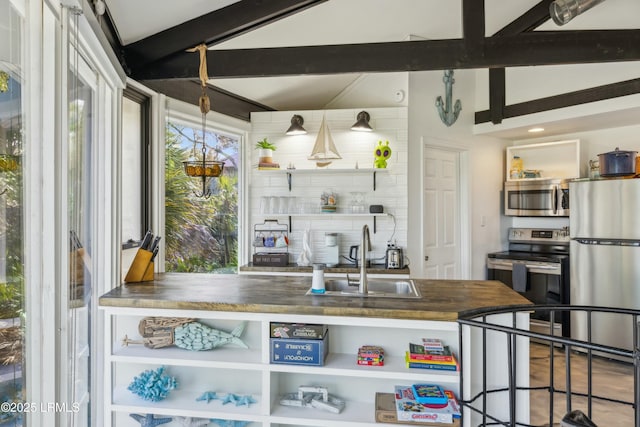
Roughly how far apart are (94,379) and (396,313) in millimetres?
1717

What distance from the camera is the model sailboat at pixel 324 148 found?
12.2 ft

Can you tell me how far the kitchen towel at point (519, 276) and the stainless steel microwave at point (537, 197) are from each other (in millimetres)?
607

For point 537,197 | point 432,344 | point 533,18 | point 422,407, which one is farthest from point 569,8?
point 537,197

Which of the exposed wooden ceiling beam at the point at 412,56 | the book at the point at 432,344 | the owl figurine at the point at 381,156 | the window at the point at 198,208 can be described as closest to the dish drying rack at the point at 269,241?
the window at the point at 198,208

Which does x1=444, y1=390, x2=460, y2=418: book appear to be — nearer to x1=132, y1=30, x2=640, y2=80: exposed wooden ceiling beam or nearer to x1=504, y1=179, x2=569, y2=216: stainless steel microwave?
x1=132, y1=30, x2=640, y2=80: exposed wooden ceiling beam

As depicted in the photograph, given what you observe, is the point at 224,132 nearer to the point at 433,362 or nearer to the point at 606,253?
the point at 433,362

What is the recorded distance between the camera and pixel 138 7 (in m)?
2.21

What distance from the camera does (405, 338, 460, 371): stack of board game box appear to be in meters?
1.84

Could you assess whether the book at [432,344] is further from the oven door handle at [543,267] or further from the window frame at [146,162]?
the oven door handle at [543,267]

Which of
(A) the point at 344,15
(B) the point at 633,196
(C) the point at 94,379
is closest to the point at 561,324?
(B) the point at 633,196

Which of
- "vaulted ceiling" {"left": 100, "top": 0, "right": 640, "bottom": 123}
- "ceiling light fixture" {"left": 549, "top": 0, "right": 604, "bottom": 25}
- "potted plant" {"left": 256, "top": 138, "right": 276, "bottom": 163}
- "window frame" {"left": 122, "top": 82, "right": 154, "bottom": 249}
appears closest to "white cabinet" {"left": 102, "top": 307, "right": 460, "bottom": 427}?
"window frame" {"left": 122, "top": 82, "right": 154, "bottom": 249}

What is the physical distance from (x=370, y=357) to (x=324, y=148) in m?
2.22

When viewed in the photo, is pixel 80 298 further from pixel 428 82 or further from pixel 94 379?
pixel 428 82

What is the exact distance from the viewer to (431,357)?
1.86 m
